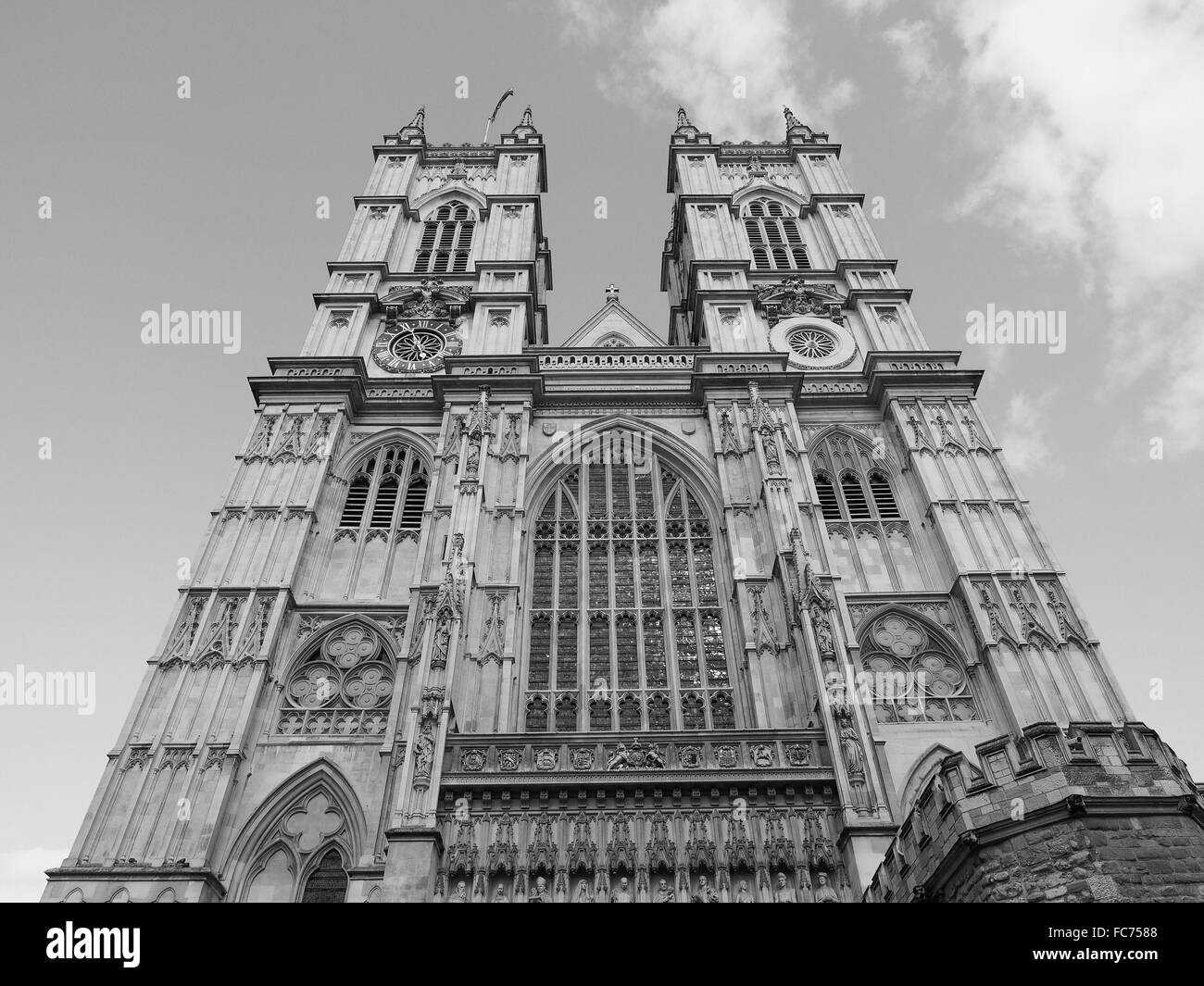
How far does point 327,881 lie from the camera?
16.4 meters

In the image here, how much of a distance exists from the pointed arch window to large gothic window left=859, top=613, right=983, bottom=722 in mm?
10325

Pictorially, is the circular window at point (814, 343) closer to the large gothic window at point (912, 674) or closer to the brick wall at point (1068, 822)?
the large gothic window at point (912, 674)

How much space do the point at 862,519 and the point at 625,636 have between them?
6.86 meters

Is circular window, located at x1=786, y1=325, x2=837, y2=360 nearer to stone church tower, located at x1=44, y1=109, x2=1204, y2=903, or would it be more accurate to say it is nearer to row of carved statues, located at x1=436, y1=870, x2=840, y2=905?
stone church tower, located at x1=44, y1=109, x2=1204, y2=903

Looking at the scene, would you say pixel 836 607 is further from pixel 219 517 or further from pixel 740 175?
pixel 740 175

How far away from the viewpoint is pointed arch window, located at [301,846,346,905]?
16.1 meters

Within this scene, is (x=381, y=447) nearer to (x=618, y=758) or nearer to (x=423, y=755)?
(x=423, y=755)

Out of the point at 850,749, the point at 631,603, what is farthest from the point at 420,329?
the point at 850,749

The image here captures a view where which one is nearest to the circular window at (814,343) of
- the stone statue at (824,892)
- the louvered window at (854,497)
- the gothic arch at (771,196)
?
the louvered window at (854,497)

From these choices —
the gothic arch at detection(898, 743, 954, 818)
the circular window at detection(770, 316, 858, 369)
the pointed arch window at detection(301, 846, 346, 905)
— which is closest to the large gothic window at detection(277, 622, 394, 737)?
the pointed arch window at detection(301, 846, 346, 905)

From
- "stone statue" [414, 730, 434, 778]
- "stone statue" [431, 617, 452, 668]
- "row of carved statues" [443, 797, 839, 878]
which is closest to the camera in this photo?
"row of carved statues" [443, 797, 839, 878]
